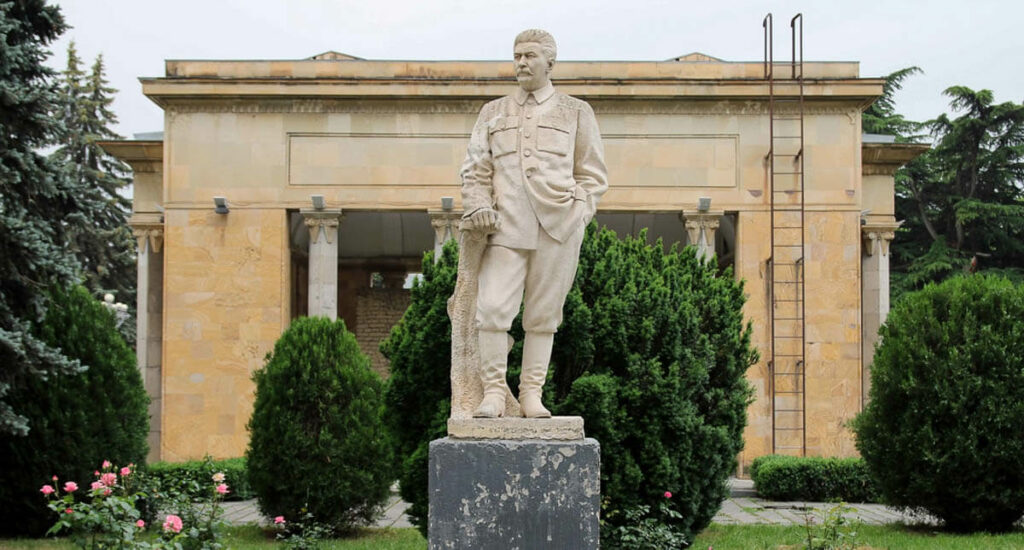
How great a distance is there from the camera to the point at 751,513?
1625 cm

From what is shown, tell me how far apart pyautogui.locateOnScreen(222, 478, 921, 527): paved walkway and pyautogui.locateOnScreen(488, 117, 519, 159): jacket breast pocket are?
7.94 metres

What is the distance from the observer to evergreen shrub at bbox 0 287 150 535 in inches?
484

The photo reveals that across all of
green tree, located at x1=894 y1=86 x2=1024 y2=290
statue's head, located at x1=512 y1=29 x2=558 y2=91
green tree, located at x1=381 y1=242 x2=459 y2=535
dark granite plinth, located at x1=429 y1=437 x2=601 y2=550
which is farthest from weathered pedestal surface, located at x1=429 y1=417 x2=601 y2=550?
green tree, located at x1=894 y1=86 x2=1024 y2=290

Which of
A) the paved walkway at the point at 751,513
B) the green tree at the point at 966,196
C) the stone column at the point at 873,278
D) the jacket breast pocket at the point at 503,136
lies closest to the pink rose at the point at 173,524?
the jacket breast pocket at the point at 503,136

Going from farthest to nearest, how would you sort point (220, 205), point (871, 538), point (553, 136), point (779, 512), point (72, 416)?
point (220, 205) → point (779, 512) → point (871, 538) → point (72, 416) → point (553, 136)

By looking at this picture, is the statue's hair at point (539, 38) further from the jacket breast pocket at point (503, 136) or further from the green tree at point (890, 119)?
the green tree at point (890, 119)

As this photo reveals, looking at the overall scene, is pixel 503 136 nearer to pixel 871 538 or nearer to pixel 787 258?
pixel 871 538

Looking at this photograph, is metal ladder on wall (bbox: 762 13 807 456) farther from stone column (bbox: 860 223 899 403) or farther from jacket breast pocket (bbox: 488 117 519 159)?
jacket breast pocket (bbox: 488 117 519 159)

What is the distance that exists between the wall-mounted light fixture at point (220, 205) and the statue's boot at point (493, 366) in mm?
17474

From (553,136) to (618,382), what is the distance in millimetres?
4063

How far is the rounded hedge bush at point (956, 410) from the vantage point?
1320 cm

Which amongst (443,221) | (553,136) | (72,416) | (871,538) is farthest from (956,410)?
(443,221)

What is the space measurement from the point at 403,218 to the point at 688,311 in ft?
56.6

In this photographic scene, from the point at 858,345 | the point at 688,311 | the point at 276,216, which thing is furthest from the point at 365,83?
the point at 688,311
